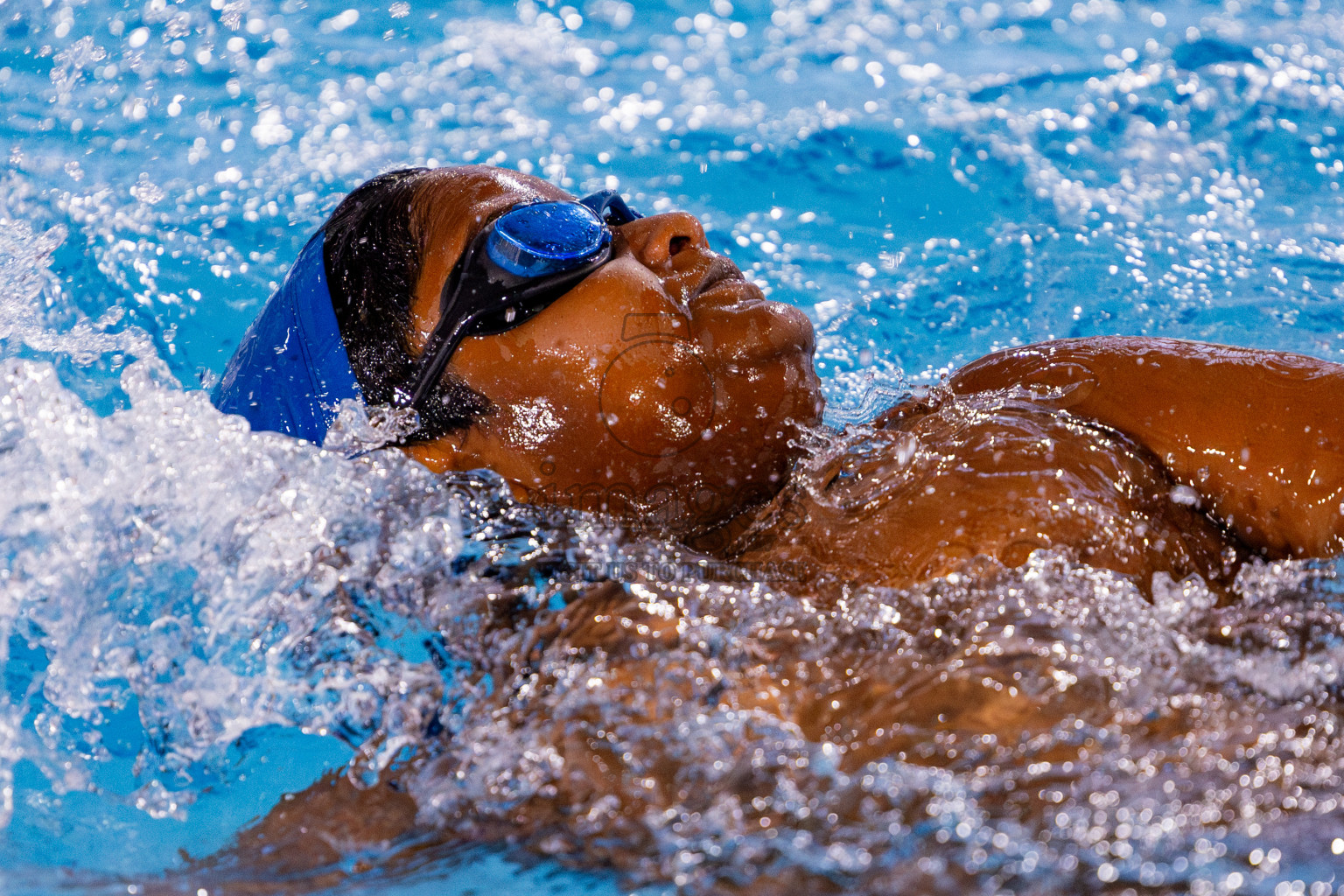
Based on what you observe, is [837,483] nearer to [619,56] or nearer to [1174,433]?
[1174,433]

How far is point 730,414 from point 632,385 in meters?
0.22

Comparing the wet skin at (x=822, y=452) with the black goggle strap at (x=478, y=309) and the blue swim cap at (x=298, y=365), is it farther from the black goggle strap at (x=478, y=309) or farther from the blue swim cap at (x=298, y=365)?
the blue swim cap at (x=298, y=365)

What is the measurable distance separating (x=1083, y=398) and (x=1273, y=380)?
378 mm

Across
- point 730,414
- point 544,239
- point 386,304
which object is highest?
point 544,239

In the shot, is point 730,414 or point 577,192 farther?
point 577,192

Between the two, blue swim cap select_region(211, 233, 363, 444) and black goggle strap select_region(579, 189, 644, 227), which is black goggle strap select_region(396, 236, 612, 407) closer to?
blue swim cap select_region(211, 233, 363, 444)

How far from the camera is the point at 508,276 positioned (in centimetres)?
225

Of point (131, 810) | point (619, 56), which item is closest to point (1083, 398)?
point (131, 810)

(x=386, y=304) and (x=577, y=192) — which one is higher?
(x=386, y=304)

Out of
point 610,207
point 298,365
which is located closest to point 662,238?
point 610,207

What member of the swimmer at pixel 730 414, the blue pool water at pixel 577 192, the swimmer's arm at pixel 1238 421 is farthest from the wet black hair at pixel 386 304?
the swimmer's arm at pixel 1238 421

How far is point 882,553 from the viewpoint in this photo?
2100 millimetres

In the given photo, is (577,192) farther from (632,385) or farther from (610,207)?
(632,385)

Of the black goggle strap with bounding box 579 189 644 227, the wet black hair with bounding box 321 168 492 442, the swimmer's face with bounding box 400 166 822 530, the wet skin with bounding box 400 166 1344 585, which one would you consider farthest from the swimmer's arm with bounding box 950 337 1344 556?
the wet black hair with bounding box 321 168 492 442
